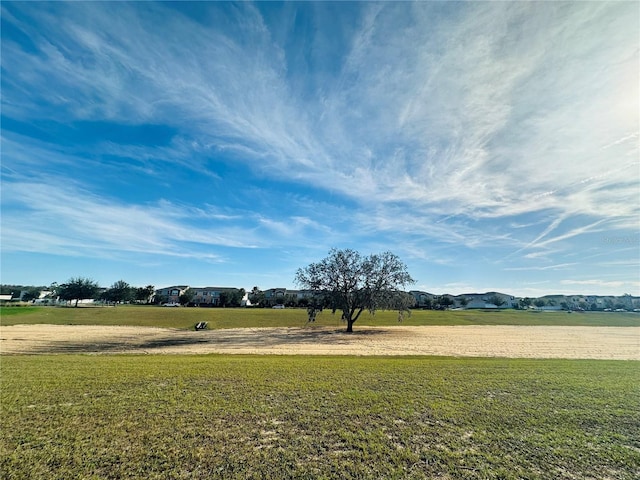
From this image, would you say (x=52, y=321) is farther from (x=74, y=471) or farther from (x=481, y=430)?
(x=481, y=430)

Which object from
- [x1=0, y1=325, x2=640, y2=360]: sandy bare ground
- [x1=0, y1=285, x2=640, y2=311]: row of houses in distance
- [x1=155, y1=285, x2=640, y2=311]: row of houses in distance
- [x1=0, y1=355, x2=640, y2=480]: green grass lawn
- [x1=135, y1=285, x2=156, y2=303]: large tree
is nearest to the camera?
[x1=0, y1=355, x2=640, y2=480]: green grass lawn

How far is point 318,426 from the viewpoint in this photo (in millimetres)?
6695

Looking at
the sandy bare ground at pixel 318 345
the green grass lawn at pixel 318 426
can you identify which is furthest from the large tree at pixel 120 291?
the green grass lawn at pixel 318 426

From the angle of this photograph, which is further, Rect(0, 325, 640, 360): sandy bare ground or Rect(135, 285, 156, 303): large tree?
Rect(135, 285, 156, 303): large tree

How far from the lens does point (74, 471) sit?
197 inches

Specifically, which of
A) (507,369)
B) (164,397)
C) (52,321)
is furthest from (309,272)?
(52,321)

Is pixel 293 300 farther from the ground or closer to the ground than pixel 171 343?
farther from the ground

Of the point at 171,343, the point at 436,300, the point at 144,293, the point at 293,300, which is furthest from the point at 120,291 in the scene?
the point at 436,300

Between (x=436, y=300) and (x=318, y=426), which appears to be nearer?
(x=318, y=426)

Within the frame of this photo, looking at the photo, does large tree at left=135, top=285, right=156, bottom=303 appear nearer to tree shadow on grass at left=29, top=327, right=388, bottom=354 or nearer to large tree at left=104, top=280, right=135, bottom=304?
large tree at left=104, top=280, right=135, bottom=304

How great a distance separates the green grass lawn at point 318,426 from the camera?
5.17 meters

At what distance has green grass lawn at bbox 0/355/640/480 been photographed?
5168 millimetres

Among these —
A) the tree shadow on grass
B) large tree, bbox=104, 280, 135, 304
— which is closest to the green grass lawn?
the tree shadow on grass

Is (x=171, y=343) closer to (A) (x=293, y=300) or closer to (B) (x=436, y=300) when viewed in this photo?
(A) (x=293, y=300)
